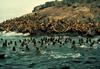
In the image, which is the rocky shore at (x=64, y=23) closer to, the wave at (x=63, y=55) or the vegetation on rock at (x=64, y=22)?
the vegetation on rock at (x=64, y=22)

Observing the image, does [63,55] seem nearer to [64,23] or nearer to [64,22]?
[64,23]

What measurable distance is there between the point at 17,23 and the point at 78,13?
3755 centimetres

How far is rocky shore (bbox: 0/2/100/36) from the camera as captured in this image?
159875 mm

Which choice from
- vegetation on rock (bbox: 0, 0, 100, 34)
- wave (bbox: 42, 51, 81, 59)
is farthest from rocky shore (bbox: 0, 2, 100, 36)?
wave (bbox: 42, 51, 81, 59)

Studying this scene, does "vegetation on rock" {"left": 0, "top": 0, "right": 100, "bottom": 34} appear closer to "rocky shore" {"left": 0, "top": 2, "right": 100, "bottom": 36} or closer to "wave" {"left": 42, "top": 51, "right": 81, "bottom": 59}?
"rocky shore" {"left": 0, "top": 2, "right": 100, "bottom": 36}

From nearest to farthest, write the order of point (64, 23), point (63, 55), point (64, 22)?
point (63, 55) < point (64, 23) < point (64, 22)

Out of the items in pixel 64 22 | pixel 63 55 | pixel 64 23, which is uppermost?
pixel 64 22

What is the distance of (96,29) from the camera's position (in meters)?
152

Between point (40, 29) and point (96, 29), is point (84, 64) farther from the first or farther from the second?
point (40, 29)

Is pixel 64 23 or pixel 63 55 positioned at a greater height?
pixel 64 23

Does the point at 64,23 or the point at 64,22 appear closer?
the point at 64,23

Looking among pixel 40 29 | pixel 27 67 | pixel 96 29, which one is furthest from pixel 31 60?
pixel 40 29

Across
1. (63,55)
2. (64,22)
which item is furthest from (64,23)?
(63,55)

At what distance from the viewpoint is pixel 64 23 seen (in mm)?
172750
